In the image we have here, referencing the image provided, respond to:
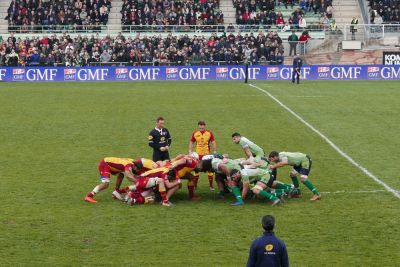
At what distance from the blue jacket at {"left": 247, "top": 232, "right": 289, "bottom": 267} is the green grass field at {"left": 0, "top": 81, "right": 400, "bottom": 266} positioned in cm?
370

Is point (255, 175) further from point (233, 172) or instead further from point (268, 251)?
point (268, 251)

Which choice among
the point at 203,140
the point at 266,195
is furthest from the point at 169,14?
the point at 266,195

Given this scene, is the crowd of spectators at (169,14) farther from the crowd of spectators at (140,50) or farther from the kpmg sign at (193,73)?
the kpmg sign at (193,73)

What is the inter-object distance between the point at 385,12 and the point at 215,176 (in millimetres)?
47290

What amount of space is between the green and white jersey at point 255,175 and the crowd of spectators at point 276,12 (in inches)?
1779

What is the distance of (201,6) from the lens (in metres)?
65.1

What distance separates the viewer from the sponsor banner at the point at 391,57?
59.0m

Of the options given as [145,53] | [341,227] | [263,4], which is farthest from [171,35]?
[341,227]

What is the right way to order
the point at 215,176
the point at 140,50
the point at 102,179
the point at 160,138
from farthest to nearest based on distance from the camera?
the point at 140,50 < the point at 160,138 < the point at 215,176 < the point at 102,179

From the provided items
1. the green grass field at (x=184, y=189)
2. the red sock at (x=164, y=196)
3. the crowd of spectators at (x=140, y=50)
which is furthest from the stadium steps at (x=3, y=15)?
the red sock at (x=164, y=196)

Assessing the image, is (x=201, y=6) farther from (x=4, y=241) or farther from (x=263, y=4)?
(x=4, y=241)

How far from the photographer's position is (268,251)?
36.2 ft

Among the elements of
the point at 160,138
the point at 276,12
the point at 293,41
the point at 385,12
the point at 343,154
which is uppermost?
Answer: the point at 276,12

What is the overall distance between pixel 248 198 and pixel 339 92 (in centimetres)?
2690
